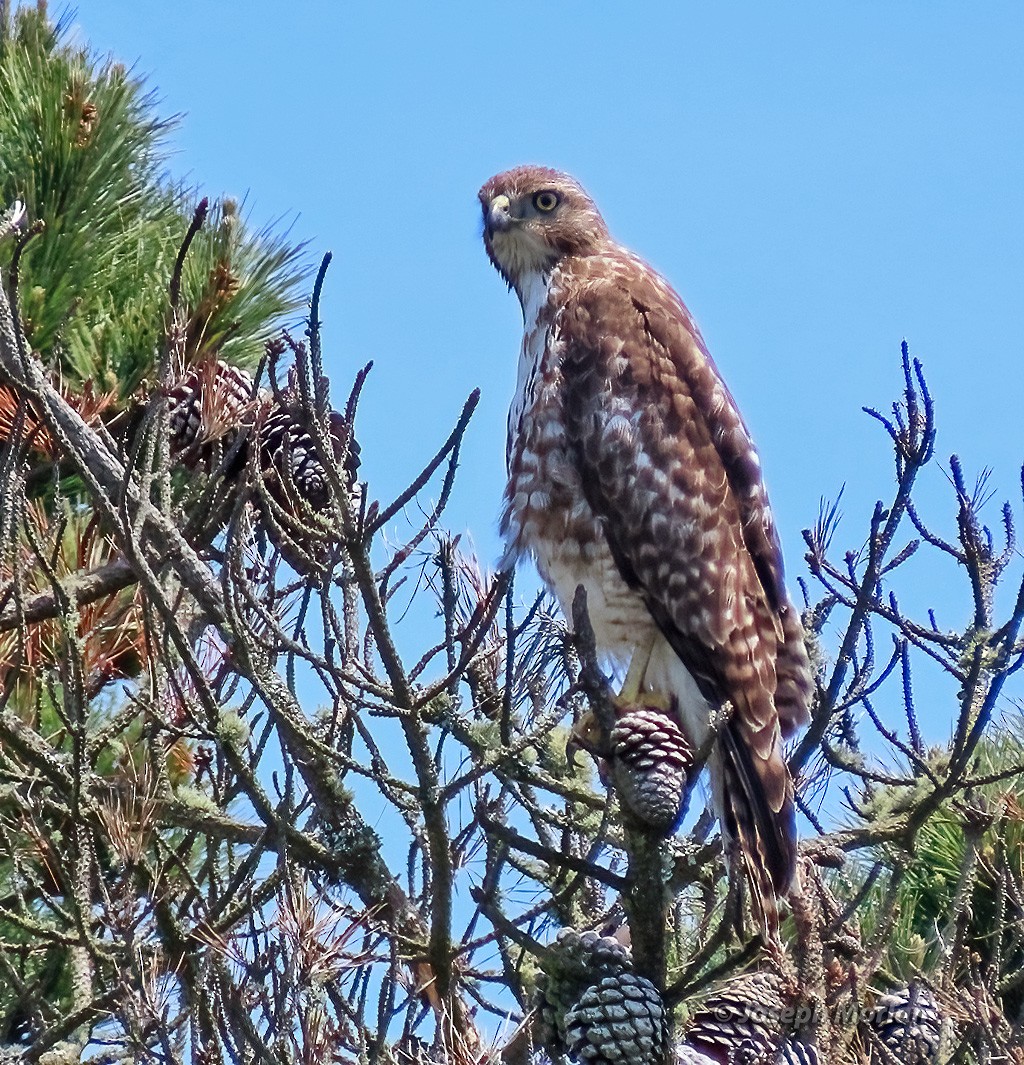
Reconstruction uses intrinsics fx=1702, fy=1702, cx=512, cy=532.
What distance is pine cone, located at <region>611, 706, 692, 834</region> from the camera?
2.86 meters

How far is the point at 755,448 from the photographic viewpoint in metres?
4.46

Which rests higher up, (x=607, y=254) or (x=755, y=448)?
(x=607, y=254)

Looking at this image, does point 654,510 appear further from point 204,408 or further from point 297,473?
point 204,408

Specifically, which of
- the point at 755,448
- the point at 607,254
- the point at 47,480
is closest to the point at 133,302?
the point at 47,480

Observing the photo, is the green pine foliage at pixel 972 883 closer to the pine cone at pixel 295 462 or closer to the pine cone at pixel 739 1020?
the pine cone at pixel 739 1020

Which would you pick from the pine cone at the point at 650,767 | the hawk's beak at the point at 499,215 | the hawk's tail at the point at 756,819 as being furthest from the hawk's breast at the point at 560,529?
the pine cone at the point at 650,767

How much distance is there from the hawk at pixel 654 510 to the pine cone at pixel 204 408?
2.51ft

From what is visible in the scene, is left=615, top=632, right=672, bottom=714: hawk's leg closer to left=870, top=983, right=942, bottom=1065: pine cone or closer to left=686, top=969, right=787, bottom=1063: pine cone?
left=686, top=969, right=787, bottom=1063: pine cone

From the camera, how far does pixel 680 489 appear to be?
13.9 ft

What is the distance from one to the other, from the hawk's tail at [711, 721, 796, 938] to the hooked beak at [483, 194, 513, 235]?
6.11 feet

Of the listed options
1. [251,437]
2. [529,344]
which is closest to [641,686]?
[529,344]

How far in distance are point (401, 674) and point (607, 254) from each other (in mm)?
2405

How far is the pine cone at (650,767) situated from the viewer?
286 cm

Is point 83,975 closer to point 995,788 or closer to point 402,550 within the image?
point 402,550
